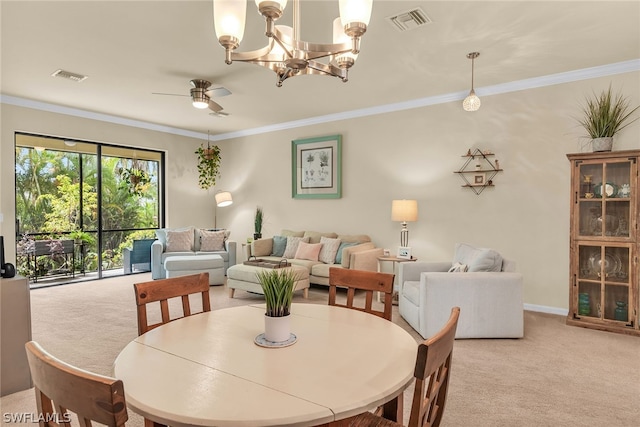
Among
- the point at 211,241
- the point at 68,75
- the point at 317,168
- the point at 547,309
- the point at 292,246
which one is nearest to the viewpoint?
the point at 68,75

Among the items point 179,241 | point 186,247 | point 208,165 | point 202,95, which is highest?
point 202,95

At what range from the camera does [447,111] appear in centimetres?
496

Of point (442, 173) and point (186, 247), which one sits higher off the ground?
point (442, 173)

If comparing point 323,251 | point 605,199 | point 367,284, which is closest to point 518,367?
point 367,284

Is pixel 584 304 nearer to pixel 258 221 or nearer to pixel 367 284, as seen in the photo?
pixel 367 284

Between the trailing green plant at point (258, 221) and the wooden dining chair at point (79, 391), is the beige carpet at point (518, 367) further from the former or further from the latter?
the trailing green plant at point (258, 221)

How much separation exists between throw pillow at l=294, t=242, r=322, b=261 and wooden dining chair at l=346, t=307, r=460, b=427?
4184 millimetres

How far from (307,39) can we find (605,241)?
3501mm

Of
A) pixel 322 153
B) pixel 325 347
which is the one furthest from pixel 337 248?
pixel 325 347

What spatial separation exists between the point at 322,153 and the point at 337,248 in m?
1.68

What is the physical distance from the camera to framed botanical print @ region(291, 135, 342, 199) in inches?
238

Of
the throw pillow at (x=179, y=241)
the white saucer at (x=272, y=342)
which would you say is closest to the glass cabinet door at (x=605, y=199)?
the white saucer at (x=272, y=342)

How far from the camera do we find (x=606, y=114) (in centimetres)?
372

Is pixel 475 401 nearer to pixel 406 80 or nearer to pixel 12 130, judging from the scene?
pixel 406 80
